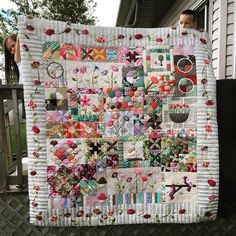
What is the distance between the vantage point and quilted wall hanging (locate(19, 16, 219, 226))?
1.34m

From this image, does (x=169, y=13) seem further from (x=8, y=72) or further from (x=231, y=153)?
(x=231, y=153)

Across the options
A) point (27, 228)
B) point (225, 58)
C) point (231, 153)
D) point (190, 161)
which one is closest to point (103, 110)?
point (190, 161)

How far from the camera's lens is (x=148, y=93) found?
1403mm

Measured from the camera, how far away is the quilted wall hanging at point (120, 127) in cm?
134

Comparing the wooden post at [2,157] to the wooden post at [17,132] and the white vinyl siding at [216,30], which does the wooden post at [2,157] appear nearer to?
the wooden post at [17,132]

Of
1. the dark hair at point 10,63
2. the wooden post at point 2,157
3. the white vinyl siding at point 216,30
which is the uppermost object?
the white vinyl siding at point 216,30

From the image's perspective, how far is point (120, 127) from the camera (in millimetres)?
1396

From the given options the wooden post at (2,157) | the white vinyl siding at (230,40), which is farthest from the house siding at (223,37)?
the wooden post at (2,157)

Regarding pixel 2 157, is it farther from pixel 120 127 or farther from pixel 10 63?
pixel 10 63

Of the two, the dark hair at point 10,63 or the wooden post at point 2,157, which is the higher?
the dark hair at point 10,63

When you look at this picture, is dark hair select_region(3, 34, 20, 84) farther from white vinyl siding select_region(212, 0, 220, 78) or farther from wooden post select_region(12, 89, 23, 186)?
white vinyl siding select_region(212, 0, 220, 78)

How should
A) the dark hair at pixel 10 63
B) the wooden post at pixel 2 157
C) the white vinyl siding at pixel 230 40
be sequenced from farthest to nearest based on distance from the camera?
the white vinyl siding at pixel 230 40
the dark hair at pixel 10 63
the wooden post at pixel 2 157

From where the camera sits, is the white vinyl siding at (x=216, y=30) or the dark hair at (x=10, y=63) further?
the white vinyl siding at (x=216, y=30)

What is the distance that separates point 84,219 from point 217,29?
269 cm
